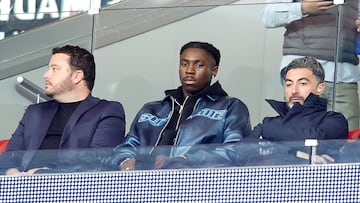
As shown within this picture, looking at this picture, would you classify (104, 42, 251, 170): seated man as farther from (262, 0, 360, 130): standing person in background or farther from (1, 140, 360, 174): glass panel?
(262, 0, 360, 130): standing person in background

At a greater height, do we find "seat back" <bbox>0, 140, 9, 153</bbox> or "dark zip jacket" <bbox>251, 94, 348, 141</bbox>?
"dark zip jacket" <bbox>251, 94, 348, 141</bbox>

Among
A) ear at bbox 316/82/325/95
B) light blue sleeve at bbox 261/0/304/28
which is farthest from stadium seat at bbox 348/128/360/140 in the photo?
light blue sleeve at bbox 261/0/304/28

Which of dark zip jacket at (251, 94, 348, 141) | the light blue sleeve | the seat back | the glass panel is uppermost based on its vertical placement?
the light blue sleeve

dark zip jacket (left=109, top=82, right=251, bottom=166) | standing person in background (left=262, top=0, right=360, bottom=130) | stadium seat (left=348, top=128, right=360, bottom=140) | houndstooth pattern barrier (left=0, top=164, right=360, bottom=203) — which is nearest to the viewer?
houndstooth pattern barrier (left=0, top=164, right=360, bottom=203)

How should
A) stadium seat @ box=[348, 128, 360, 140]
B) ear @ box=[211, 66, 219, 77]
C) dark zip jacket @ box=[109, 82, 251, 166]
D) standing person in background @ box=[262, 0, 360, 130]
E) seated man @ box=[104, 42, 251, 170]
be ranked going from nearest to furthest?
seated man @ box=[104, 42, 251, 170]
dark zip jacket @ box=[109, 82, 251, 166]
stadium seat @ box=[348, 128, 360, 140]
standing person in background @ box=[262, 0, 360, 130]
ear @ box=[211, 66, 219, 77]

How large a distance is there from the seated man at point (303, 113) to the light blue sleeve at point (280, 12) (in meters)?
0.38

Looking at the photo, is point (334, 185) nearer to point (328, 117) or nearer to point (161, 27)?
point (328, 117)

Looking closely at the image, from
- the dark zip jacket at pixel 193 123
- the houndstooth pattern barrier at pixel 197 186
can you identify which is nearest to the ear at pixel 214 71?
the dark zip jacket at pixel 193 123

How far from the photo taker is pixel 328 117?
10070mm

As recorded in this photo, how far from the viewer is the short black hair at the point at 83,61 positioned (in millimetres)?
10734

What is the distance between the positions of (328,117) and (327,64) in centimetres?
66

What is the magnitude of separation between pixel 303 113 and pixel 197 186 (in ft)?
2.32

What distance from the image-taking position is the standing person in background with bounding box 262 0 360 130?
35.0 ft

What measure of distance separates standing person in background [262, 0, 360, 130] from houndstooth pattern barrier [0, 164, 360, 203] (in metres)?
1.04
